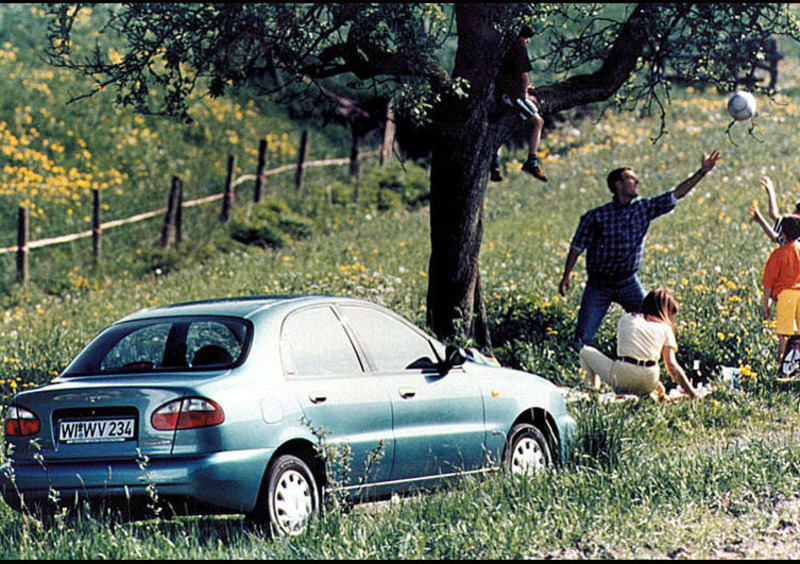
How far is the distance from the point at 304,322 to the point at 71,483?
1.64 metres

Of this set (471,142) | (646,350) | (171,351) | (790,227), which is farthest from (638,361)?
(171,351)

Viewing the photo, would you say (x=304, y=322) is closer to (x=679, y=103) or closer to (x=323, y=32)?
(x=323, y=32)

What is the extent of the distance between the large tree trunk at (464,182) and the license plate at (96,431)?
6956mm

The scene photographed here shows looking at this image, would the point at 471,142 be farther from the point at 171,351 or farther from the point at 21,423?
the point at 21,423

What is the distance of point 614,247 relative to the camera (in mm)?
12070

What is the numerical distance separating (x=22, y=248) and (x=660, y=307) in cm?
1420

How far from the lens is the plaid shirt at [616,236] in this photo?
12.0 meters

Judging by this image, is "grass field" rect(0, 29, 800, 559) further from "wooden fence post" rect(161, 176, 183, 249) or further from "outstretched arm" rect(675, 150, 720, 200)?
"outstretched arm" rect(675, 150, 720, 200)

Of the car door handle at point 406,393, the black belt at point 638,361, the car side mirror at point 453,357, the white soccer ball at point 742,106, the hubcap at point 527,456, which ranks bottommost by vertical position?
the hubcap at point 527,456

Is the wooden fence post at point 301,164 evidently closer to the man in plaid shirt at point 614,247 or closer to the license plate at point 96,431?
the man in plaid shirt at point 614,247

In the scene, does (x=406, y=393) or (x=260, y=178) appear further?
(x=260, y=178)

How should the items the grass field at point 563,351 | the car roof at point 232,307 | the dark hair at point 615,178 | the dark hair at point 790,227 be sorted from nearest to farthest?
the grass field at point 563,351 < the car roof at point 232,307 < the dark hair at point 615,178 < the dark hair at point 790,227

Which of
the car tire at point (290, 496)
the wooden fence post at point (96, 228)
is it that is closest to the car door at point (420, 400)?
the car tire at point (290, 496)

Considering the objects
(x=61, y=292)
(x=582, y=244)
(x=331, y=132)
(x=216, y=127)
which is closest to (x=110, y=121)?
(x=216, y=127)
